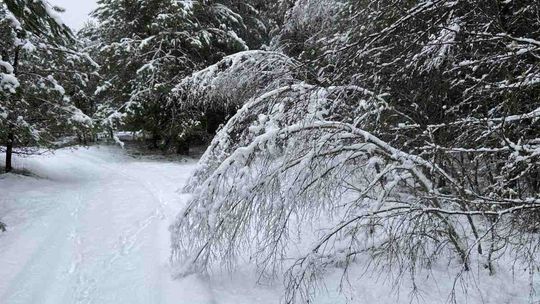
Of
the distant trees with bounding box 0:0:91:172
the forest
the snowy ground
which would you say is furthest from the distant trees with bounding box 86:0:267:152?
the forest

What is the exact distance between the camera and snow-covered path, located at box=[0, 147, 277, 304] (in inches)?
207

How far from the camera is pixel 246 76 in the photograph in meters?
6.00

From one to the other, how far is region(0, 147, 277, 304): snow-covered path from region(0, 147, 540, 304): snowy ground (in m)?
0.01

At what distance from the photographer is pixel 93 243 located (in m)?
7.12

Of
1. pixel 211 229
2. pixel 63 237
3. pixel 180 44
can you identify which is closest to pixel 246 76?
pixel 211 229

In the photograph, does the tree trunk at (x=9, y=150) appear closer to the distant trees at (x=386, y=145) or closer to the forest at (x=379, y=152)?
the forest at (x=379, y=152)

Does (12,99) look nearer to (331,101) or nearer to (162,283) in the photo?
(162,283)

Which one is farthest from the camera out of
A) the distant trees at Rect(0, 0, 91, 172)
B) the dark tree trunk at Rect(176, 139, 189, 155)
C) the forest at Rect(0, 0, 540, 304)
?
the dark tree trunk at Rect(176, 139, 189, 155)

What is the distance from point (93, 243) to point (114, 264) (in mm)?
1074

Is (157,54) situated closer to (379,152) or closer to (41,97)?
(41,97)

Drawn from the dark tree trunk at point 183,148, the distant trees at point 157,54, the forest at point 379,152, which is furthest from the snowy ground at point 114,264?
the dark tree trunk at point 183,148

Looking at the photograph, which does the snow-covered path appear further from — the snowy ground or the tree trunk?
the tree trunk

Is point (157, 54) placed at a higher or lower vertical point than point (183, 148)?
higher

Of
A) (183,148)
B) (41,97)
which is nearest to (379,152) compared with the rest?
(41,97)
